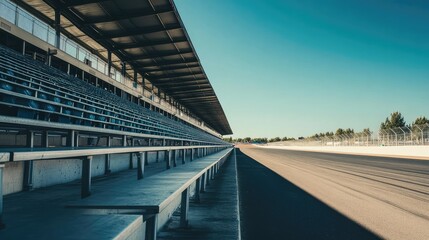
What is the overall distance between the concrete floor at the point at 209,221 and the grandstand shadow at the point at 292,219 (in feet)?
0.63

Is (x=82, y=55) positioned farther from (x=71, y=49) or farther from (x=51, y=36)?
(x=51, y=36)

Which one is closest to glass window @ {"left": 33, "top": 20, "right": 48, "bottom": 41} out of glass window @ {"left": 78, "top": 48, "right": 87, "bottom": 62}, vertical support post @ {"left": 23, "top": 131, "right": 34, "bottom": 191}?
glass window @ {"left": 78, "top": 48, "right": 87, "bottom": 62}

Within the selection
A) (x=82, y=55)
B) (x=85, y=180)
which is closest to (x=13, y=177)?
(x=85, y=180)

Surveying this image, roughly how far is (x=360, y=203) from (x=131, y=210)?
5.30 m

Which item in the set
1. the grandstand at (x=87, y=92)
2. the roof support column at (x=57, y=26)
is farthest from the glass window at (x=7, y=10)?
the roof support column at (x=57, y=26)

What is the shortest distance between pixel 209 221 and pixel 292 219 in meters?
1.46

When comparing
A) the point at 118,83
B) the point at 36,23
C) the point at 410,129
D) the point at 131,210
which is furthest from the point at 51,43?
the point at 410,129

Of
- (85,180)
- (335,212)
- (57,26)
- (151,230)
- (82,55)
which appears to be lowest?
(335,212)

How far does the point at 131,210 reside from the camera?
2.24 meters

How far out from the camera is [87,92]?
33.4 ft

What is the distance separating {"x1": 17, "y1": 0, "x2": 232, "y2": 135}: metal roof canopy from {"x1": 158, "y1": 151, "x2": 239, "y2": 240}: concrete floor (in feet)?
31.4

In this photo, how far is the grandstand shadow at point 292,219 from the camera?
382 centimetres

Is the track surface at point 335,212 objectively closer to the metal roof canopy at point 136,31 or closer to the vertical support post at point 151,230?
the vertical support post at point 151,230

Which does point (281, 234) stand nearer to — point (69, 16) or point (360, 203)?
point (360, 203)
